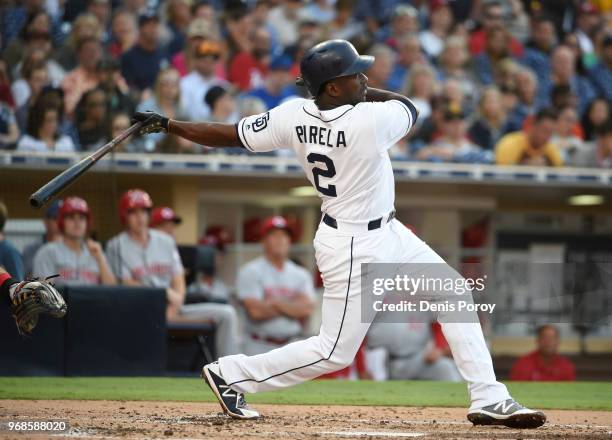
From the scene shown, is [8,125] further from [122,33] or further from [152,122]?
[152,122]

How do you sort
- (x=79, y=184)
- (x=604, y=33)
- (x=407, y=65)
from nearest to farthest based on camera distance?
(x=79, y=184) < (x=407, y=65) < (x=604, y=33)

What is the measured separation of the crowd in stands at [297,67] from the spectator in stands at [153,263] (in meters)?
0.73

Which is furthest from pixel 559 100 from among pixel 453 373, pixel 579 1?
pixel 453 373

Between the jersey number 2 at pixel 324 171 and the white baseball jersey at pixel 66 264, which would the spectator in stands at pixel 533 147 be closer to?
the white baseball jersey at pixel 66 264

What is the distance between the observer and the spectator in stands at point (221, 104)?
9984 millimetres

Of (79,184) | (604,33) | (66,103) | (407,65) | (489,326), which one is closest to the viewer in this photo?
(79,184)

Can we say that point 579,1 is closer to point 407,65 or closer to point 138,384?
point 407,65

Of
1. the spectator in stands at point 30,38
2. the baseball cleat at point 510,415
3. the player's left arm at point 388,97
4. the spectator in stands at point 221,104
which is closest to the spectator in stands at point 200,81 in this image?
the spectator in stands at point 221,104

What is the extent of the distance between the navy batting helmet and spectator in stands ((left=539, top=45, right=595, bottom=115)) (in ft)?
25.1

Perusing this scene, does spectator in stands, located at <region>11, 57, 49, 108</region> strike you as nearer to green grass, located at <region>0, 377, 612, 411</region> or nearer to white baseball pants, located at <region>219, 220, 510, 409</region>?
green grass, located at <region>0, 377, 612, 411</region>

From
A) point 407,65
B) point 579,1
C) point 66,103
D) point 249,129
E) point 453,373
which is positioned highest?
point 579,1

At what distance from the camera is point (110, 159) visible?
8.36 meters

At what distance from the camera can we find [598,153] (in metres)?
10.7

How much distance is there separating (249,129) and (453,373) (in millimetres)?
4879
